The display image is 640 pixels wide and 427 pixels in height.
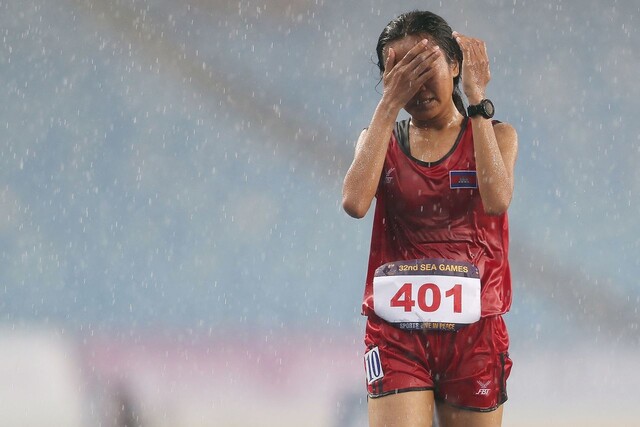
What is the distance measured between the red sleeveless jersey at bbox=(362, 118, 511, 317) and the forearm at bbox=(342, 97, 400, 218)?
107 mm

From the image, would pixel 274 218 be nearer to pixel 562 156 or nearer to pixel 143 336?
pixel 143 336

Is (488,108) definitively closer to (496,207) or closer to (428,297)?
(496,207)

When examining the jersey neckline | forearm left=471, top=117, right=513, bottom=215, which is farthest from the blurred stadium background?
forearm left=471, top=117, right=513, bottom=215

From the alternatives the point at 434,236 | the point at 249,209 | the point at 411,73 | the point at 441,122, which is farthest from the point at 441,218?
the point at 249,209

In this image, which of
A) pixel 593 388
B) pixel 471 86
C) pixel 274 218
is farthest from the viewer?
pixel 274 218

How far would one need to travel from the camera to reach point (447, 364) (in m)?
2.34

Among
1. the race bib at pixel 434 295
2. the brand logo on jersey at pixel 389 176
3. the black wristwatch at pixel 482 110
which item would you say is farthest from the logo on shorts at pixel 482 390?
the black wristwatch at pixel 482 110

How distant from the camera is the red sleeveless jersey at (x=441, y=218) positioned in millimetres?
2361

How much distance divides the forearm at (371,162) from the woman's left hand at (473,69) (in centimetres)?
18

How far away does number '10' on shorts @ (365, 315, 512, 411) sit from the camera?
2.31m

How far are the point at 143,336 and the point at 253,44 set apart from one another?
185 centimetres

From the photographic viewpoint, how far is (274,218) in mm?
5594

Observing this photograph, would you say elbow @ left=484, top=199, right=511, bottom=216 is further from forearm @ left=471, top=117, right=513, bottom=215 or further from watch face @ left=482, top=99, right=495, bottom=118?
watch face @ left=482, top=99, right=495, bottom=118

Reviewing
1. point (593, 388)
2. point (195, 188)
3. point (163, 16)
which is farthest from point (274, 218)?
point (593, 388)
